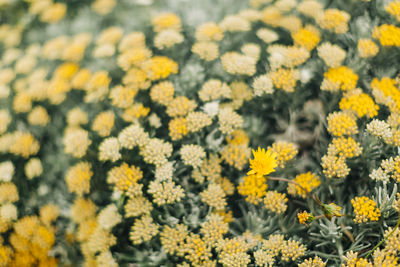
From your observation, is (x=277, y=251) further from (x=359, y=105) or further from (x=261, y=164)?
(x=359, y=105)

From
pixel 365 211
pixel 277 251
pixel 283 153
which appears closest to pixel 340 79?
pixel 283 153

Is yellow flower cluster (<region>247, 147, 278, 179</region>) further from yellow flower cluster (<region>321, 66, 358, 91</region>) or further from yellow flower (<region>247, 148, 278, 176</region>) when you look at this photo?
yellow flower cluster (<region>321, 66, 358, 91</region>)

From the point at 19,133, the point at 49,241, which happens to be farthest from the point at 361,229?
the point at 19,133

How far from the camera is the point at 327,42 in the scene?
7.09ft

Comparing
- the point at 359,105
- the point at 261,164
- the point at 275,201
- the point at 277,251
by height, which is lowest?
the point at 277,251

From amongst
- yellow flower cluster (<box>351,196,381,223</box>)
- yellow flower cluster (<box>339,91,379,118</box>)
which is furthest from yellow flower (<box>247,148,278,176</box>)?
yellow flower cluster (<box>339,91,379,118</box>)

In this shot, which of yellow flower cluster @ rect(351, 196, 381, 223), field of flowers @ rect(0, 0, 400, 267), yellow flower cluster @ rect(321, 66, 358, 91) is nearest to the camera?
yellow flower cluster @ rect(351, 196, 381, 223)

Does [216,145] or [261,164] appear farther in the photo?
[216,145]

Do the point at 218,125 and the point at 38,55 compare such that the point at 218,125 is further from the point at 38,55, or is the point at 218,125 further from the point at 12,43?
the point at 12,43

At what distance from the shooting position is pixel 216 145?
6.45ft

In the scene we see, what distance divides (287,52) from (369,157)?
92 cm

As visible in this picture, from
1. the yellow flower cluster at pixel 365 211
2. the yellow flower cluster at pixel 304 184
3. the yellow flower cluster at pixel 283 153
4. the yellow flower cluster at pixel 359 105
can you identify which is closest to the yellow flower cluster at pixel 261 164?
the yellow flower cluster at pixel 283 153

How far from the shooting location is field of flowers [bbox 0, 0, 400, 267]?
1.69 m

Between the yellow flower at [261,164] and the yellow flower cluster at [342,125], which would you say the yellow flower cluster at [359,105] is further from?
the yellow flower at [261,164]
